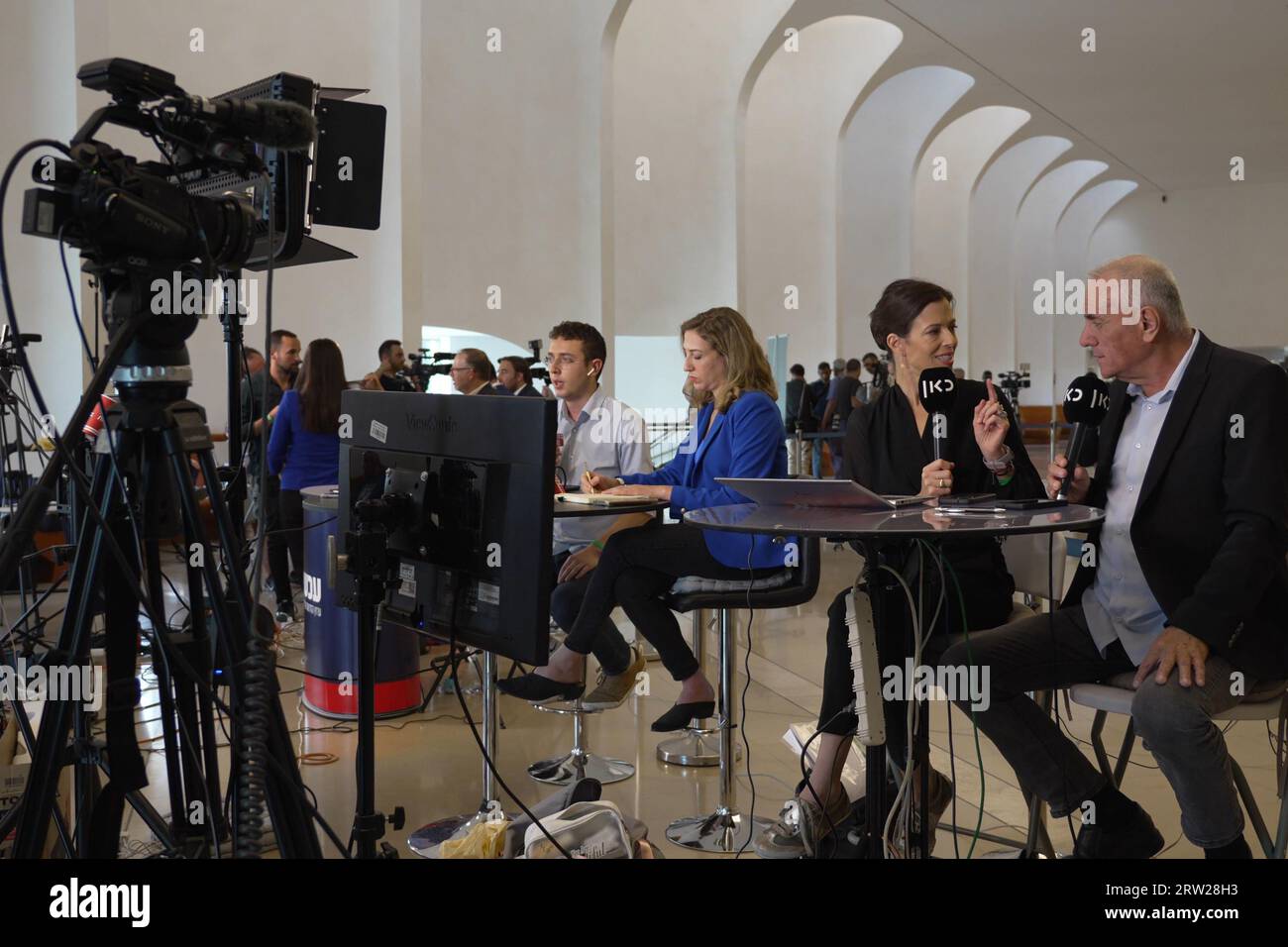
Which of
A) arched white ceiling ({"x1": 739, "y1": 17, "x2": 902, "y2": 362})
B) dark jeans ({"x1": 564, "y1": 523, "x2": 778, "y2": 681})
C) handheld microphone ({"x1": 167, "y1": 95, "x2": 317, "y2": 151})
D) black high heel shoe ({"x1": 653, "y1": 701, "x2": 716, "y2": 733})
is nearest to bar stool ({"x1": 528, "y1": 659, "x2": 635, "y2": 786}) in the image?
black high heel shoe ({"x1": 653, "y1": 701, "x2": 716, "y2": 733})

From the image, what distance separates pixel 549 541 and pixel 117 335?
634 millimetres

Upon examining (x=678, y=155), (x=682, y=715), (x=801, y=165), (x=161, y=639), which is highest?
(x=801, y=165)

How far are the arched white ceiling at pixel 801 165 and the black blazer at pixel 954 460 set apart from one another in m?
10.7

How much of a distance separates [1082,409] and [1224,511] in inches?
13.9

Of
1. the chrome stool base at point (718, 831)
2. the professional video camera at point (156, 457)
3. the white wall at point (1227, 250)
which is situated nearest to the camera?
the professional video camera at point (156, 457)

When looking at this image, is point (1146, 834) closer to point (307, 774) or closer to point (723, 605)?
point (723, 605)

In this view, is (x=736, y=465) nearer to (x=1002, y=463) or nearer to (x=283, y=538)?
(x=1002, y=463)

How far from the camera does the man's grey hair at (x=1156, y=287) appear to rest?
7.52ft

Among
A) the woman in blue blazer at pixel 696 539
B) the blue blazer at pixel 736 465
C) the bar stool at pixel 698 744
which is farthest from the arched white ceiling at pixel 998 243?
the blue blazer at pixel 736 465

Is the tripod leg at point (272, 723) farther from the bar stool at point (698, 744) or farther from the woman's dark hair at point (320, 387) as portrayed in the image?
the woman's dark hair at point (320, 387)

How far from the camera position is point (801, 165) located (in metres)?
14.3

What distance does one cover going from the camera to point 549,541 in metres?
1.64

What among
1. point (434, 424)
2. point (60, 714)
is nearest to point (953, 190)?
point (434, 424)

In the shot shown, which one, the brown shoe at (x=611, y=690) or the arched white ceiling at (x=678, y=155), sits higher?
the arched white ceiling at (x=678, y=155)
